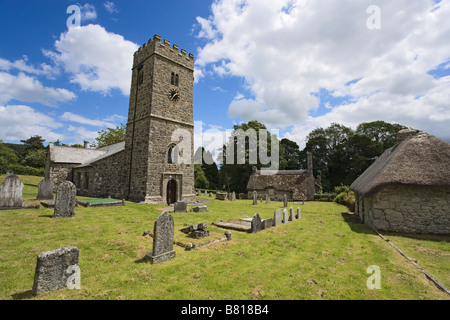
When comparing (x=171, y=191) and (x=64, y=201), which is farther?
(x=171, y=191)

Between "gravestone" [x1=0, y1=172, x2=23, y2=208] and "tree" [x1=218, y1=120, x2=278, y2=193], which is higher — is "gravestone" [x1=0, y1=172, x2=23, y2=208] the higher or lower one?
the lower one

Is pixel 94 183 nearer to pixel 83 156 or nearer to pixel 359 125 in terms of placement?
pixel 83 156

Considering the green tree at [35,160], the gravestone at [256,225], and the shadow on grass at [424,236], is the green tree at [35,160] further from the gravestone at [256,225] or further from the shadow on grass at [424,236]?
the shadow on grass at [424,236]

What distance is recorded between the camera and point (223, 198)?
25906 millimetres

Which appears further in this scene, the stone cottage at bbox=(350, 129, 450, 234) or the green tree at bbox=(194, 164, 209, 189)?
the green tree at bbox=(194, 164, 209, 189)

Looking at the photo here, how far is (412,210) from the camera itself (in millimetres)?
9625

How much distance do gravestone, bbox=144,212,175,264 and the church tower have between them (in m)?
10.1

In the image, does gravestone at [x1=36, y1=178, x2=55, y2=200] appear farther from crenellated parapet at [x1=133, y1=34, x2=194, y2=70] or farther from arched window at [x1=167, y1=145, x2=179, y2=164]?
crenellated parapet at [x1=133, y1=34, x2=194, y2=70]

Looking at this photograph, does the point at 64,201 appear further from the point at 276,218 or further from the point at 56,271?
the point at 276,218

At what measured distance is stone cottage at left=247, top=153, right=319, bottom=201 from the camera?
2734 cm

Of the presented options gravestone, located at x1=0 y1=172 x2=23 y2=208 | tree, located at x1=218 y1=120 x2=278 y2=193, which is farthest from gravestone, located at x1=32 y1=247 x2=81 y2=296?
tree, located at x1=218 y1=120 x2=278 y2=193

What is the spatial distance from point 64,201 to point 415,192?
1683cm

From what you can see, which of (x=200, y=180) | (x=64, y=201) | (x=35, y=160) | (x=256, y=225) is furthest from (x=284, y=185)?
(x=35, y=160)

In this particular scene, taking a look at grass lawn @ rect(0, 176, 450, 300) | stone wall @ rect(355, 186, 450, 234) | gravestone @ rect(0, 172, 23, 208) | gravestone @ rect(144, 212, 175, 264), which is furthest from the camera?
gravestone @ rect(0, 172, 23, 208)
